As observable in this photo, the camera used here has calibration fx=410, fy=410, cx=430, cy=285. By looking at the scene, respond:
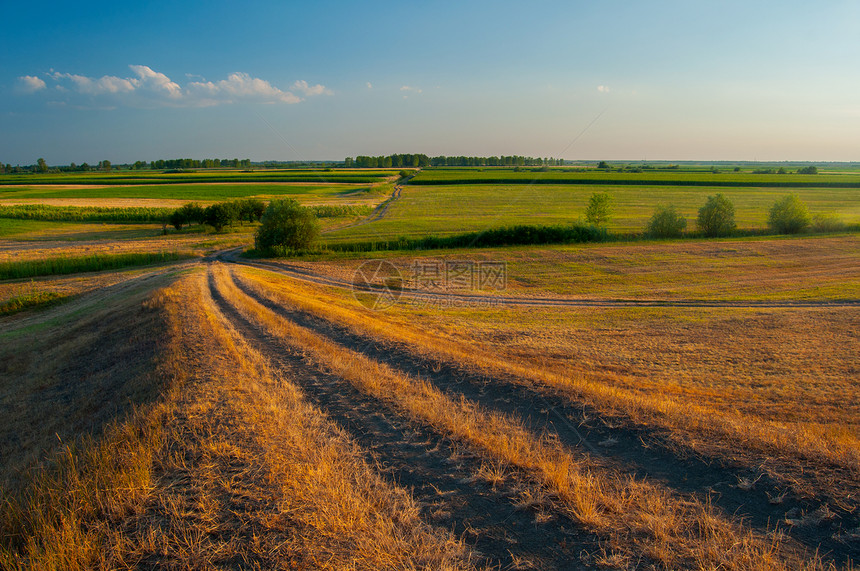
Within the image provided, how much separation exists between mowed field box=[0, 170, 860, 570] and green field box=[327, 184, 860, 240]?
34.9 meters

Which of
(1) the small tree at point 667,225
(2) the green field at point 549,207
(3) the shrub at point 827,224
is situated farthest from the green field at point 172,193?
(3) the shrub at point 827,224

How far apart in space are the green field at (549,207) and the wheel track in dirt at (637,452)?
1630 inches

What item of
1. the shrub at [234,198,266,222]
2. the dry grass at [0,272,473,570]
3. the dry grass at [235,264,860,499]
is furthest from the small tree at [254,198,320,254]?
the dry grass at [0,272,473,570]

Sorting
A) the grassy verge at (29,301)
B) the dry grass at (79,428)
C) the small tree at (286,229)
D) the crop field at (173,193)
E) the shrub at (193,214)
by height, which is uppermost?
the crop field at (173,193)

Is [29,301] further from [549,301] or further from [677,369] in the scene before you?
[677,369]

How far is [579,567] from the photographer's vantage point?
4.34 meters

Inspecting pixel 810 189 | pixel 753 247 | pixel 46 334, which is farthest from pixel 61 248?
pixel 810 189

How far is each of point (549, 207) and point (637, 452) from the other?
75.4 m

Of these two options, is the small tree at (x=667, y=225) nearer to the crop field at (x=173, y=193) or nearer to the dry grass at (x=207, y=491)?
the dry grass at (x=207, y=491)

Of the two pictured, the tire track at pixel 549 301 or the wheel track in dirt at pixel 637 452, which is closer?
the wheel track in dirt at pixel 637 452

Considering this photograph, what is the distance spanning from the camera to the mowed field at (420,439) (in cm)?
460

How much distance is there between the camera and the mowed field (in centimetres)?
460

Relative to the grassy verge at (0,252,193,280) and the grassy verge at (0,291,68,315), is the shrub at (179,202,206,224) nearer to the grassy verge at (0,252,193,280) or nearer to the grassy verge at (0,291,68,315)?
the grassy verge at (0,252,193,280)

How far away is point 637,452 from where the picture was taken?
693 centimetres
